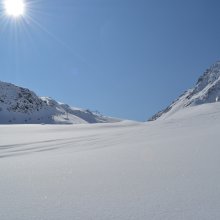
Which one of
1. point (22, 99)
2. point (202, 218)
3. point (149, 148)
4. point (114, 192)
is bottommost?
point (202, 218)

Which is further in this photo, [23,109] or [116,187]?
[23,109]

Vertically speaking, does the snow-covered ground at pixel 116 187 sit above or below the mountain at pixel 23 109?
below

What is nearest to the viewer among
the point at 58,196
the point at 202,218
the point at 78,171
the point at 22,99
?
the point at 202,218

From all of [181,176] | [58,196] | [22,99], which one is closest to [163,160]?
[181,176]

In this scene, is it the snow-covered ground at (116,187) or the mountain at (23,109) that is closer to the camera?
the snow-covered ground at (116,187)

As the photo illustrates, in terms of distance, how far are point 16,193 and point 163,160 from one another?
→ 1.65 metres

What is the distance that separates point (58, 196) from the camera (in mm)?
2346

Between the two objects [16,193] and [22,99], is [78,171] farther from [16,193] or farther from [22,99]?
[22,99]

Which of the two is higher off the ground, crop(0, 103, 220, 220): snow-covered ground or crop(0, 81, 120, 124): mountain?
crop(0, 81, 120, 124): mountain

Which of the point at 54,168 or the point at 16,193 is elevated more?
the point at 54,168

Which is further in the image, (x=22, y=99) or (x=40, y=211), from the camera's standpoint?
(x=22, y=99)

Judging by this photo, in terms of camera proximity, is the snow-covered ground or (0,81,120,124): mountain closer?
the snow-covered ground

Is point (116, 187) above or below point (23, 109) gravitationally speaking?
below

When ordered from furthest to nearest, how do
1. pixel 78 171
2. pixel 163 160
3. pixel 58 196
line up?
pixel 163 160 < pixel 78 171 < pixel 58 196
